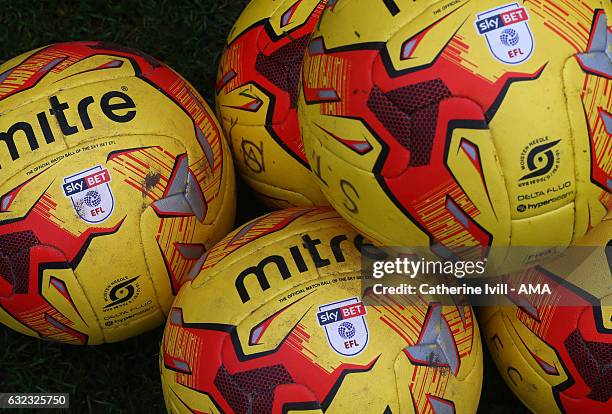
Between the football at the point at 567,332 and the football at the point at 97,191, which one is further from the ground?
the football at the point at 97,191

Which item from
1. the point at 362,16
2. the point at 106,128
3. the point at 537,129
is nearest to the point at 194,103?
the point at 106,128

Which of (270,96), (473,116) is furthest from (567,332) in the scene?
(270,96)

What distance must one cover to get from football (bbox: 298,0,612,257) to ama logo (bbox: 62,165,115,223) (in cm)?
57

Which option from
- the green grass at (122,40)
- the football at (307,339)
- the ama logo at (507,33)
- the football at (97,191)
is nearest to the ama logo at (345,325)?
the football at (307,339)

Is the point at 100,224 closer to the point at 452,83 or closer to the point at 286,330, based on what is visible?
the point at 286,330

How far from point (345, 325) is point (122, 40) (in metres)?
1.71

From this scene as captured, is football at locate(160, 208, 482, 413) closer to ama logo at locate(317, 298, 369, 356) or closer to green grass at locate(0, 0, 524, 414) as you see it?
ama logo at locate(317, 298, 369, 356)

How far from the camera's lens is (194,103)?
6.74 feet

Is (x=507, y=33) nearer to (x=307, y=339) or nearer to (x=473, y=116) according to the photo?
(x=473, y=116)

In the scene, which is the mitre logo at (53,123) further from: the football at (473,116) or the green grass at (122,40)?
the green grass at (122,40)

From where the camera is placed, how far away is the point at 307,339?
1625 millimetres

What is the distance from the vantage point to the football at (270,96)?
2010mm

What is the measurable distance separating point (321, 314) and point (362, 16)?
0.67 metres

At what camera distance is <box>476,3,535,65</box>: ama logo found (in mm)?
1423
